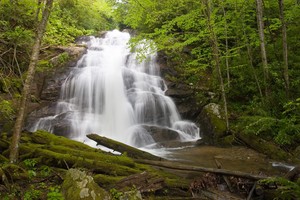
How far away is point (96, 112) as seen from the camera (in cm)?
1347

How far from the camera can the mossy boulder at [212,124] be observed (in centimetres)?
1077

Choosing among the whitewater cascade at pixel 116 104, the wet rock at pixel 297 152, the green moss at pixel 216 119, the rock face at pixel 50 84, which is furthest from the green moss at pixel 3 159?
the wet rock at pixel 297 152

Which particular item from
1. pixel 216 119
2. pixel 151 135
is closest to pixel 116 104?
pixel 151 135

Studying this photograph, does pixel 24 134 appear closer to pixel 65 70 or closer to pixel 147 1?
pixel 147 1

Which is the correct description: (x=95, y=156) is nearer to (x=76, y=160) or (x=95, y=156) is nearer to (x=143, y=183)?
(x=76, y=160)

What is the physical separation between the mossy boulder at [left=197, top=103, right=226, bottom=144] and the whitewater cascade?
519 millimetres

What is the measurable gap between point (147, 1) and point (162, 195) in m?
7.07

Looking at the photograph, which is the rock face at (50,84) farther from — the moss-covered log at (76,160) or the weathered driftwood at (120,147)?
the moss-covered log at (76,160)

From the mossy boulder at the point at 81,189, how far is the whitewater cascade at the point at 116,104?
6905mm

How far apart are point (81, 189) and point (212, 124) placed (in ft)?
27.5

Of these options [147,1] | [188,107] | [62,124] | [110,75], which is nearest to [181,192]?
[147,1]

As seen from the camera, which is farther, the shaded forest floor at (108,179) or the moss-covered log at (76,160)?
the moss-covered log at (76,160)

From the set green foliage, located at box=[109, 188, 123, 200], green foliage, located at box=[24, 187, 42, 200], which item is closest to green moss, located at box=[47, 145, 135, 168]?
green foliage, located at box=[109, 188, 123, 200]

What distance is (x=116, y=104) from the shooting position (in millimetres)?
13922
